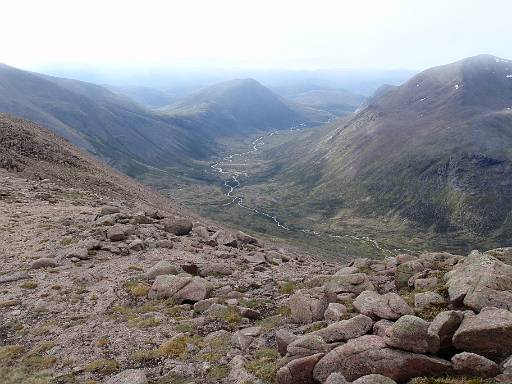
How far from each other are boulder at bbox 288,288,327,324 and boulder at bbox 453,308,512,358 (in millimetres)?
9667

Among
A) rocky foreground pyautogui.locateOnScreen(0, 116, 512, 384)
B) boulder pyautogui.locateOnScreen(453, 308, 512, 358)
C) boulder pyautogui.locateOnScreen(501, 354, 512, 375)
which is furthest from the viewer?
rocky foreground pyautogui.locateOnScreen(0, 116, 512, 384)

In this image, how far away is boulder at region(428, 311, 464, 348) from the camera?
19.0 meters

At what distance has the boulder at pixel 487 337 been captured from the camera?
18.2 meters

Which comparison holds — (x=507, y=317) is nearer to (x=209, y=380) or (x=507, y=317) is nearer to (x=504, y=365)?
(x=504, y=365)

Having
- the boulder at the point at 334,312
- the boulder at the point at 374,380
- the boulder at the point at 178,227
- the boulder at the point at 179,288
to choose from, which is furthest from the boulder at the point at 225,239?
the boulder at the point at 374,380

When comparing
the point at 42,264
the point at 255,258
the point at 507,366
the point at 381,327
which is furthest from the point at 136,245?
the point at 507,366

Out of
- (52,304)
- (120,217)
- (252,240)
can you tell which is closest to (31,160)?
(120,217)

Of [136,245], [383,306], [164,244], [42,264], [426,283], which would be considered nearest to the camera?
[383,306]

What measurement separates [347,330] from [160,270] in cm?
2031

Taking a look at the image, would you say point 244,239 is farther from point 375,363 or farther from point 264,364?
point 375,363

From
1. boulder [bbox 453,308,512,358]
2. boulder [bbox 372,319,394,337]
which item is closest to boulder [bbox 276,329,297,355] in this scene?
boulder [bbox 372,319,394,337]

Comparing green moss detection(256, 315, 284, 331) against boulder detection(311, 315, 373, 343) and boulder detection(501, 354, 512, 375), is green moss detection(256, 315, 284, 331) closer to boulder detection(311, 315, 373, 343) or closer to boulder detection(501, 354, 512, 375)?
boulder detection(311, 315, 373, 343)

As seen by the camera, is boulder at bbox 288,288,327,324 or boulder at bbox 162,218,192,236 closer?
boulder at bbox 288,288,327,324

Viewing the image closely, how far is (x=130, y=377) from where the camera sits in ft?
73.0
